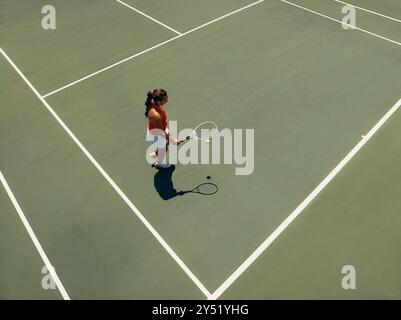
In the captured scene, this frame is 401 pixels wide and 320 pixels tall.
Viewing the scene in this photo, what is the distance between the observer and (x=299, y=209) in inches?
306

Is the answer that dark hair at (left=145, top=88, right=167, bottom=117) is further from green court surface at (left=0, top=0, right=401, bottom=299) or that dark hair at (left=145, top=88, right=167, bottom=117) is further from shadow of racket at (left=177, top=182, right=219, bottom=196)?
shadow of racket at (left=177, top=182, right=219, bottom=196)

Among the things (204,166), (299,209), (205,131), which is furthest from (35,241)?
(299,209)

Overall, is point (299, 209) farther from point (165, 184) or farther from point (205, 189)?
point (165, 184)

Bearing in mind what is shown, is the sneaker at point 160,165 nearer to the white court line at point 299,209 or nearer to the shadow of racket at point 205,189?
the shadow of racket at point 205,189

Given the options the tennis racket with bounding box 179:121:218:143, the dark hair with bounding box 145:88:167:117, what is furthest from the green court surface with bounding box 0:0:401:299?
the dark hair with bounding box 145:88:167:117

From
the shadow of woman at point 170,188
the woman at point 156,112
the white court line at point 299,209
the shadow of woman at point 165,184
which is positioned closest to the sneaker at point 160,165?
the shadow of woman at point 165,184

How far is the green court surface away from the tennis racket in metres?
0.30

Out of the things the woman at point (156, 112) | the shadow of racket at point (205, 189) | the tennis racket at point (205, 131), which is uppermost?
the woman at point (156, 112)

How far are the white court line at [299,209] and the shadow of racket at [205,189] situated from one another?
68.5 inches

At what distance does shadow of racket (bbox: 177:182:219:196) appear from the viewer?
8.16 metres

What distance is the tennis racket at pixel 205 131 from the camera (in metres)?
9.52
